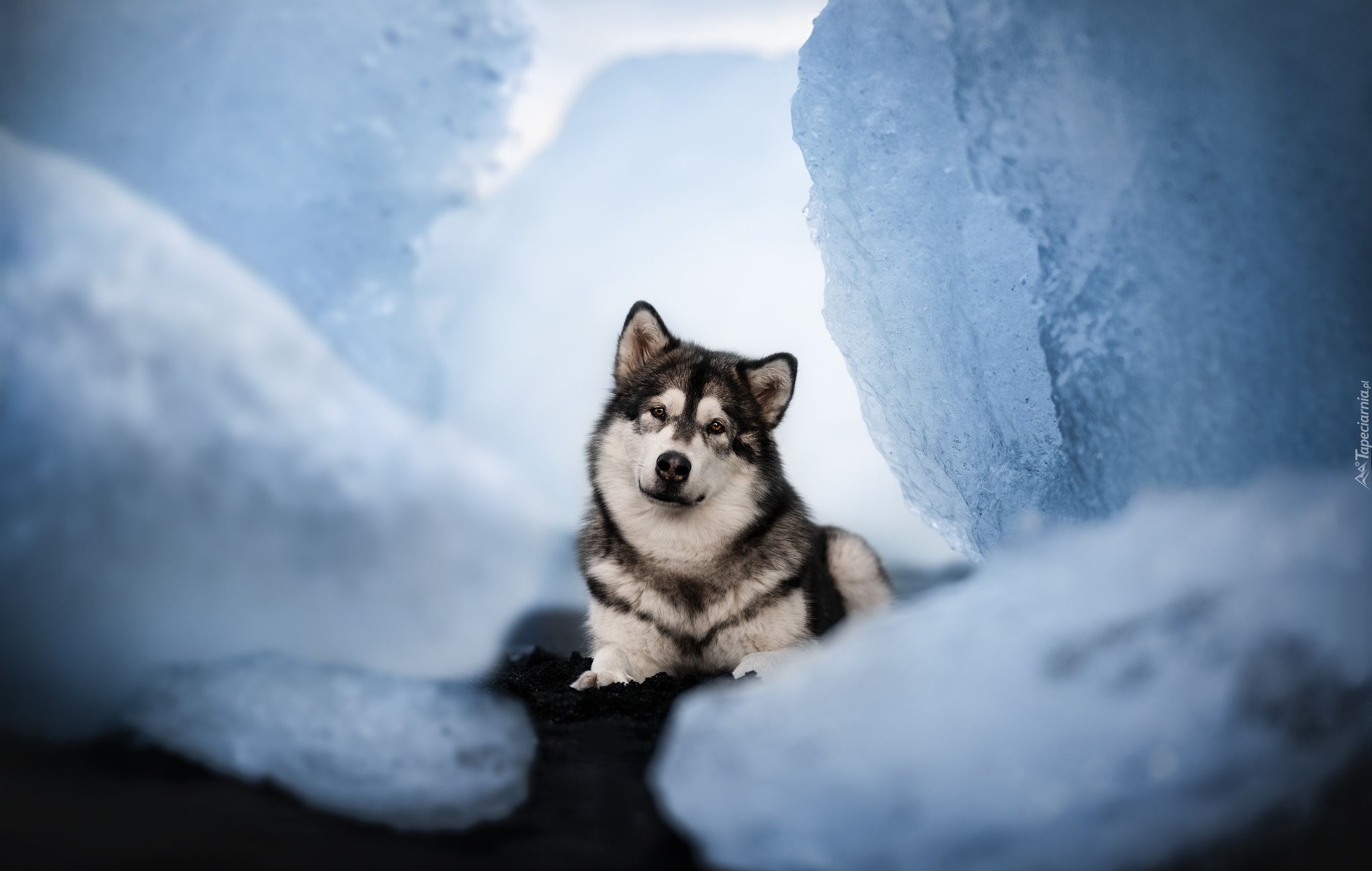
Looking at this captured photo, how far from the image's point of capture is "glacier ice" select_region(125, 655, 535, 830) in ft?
8.70

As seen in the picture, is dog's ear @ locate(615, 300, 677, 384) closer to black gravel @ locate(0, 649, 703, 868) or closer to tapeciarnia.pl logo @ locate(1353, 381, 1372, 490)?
black gravel @ locate(0, 649, 703, 868)

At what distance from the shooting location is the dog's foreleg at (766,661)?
4309mm

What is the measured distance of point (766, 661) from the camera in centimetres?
439

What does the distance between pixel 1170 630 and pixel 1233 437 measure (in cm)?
130

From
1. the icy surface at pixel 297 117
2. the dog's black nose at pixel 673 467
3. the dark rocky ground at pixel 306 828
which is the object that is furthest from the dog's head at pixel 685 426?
the dark rocky ground at pixel 306 828

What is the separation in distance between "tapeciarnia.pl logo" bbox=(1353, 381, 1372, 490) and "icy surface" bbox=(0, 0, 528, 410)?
4163 millimetres

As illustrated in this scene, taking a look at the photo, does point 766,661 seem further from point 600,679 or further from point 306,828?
point 306,828

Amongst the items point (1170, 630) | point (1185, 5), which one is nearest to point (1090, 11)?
point (1185, 5)

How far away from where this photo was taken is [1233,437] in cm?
335

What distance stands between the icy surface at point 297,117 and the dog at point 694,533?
1371 mm

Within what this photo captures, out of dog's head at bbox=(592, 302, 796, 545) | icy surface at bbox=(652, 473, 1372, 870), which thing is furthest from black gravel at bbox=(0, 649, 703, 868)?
dog's head at bbox=(592, 302, 796, 545)

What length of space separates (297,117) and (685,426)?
2.50 metres

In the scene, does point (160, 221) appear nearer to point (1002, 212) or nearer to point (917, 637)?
point (917, 637)

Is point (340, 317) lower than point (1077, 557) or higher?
higher
